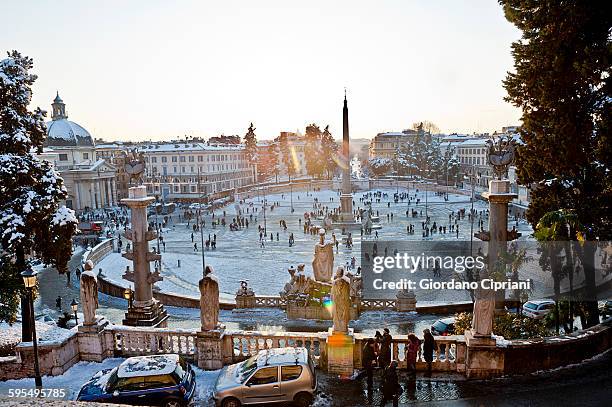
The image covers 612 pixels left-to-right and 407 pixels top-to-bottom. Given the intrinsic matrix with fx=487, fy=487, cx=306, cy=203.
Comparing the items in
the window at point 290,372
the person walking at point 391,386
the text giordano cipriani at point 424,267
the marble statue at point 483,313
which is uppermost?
the marble statue at point 483,313

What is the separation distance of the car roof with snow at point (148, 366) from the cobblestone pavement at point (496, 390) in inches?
121

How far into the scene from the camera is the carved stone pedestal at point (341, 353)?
10.4 m

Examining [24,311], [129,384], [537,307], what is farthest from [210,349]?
[537,307]

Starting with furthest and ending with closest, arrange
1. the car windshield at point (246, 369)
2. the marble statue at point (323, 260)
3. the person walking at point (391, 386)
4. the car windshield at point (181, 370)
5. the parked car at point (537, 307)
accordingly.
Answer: the marble statue at point (323, 260)
the parked car at point (537, 307)
the car windshield at point (181, 370)
the car windshield at point (246, 369)
the person walking at point (391, 386)

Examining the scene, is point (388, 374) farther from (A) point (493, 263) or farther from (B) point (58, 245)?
(B) point (58, 245)

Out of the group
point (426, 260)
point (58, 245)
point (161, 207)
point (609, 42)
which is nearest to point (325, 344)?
point (58, 245)

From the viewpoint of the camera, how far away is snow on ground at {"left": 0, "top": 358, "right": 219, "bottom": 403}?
1033 cm

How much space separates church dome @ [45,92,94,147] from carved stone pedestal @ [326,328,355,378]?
234 ft

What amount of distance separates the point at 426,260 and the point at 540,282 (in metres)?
7.40

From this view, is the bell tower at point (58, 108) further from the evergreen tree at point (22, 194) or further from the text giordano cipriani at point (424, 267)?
the evergreen tree at point (22, 194)

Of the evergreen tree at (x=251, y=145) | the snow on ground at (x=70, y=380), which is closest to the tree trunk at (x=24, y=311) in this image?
the snow on ground at (x=70, y=380)

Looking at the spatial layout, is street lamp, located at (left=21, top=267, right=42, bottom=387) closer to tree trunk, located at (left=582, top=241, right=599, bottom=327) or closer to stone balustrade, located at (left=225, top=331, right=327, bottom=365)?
stone balustrade, located at (left=225, top=331, right=327, bottom=365)

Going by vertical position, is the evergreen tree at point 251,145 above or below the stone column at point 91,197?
above

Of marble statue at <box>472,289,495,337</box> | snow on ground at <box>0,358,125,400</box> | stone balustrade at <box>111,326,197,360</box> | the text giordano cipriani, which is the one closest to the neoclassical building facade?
the text giordano cipriani
